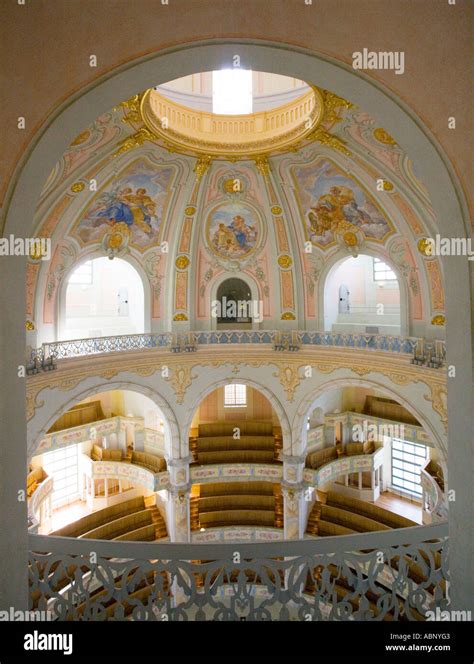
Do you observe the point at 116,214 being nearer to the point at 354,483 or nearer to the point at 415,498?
the point at 354,483

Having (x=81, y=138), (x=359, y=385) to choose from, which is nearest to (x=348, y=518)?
(x=359, y=385)

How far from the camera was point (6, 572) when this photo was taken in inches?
136

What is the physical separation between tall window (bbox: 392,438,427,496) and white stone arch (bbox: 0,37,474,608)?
15552 mm

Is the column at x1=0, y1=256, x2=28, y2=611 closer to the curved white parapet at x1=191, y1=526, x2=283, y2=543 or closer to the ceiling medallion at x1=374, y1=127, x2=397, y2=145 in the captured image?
the ceiling medallion at x1=374, y1=127, x2=397, y2=145

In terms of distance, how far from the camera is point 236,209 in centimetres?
1361

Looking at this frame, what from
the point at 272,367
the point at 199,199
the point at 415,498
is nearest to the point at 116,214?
the point at 199,199

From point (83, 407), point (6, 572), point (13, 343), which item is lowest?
point (83, 407)

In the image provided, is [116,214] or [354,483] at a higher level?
[116,214]

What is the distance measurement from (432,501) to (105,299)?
14.9 metres

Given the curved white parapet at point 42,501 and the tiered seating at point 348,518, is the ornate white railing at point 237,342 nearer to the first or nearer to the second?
the curved white parapet at point 42,501

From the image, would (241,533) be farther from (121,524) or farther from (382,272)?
(382,272)
